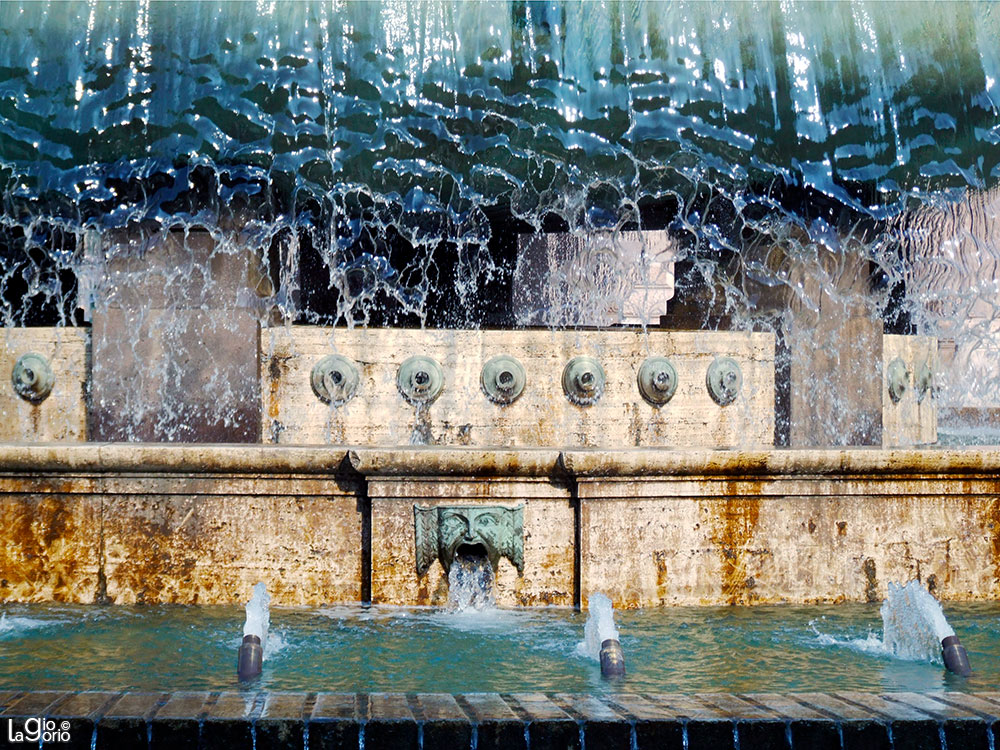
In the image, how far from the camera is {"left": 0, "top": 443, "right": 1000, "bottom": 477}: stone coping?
5.72m

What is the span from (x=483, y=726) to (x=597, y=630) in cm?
145

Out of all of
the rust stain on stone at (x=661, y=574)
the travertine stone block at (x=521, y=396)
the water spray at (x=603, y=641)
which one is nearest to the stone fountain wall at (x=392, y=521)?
the rust stain on stone at (x=661, y=574)

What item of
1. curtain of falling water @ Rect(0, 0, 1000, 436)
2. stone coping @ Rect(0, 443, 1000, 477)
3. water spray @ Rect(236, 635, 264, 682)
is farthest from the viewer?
curtain of falling water @ Rect(0, 0, 1000, 436)

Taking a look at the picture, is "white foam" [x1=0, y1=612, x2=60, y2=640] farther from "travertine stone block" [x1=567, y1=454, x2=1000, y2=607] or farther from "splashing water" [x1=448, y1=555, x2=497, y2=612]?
"travertine stone block" [x1=567, y1=454, x2=1000, y2=607]

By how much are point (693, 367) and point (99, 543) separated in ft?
13.0

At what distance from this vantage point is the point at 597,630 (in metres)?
4.87

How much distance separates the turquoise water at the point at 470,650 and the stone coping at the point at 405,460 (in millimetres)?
728

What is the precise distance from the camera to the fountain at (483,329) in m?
5.84

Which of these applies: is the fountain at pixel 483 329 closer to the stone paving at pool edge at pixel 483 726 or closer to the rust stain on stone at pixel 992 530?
the rust stain on stone at pixel 992 530

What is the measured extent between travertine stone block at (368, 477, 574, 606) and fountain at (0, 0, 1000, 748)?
17mm

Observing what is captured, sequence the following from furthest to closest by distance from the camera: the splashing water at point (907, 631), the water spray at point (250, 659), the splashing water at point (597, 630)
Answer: the splashing water at point (907, 631) < the splashing water at point (597, 630) < the water spray at point (250, 659)

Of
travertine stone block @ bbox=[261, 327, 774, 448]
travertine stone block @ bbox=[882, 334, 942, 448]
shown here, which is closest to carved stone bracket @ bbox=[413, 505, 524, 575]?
travertine stone block @ bbox=[261, 327, 774, 448]

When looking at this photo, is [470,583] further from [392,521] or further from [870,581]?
[870,581]

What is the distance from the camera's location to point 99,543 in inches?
231
